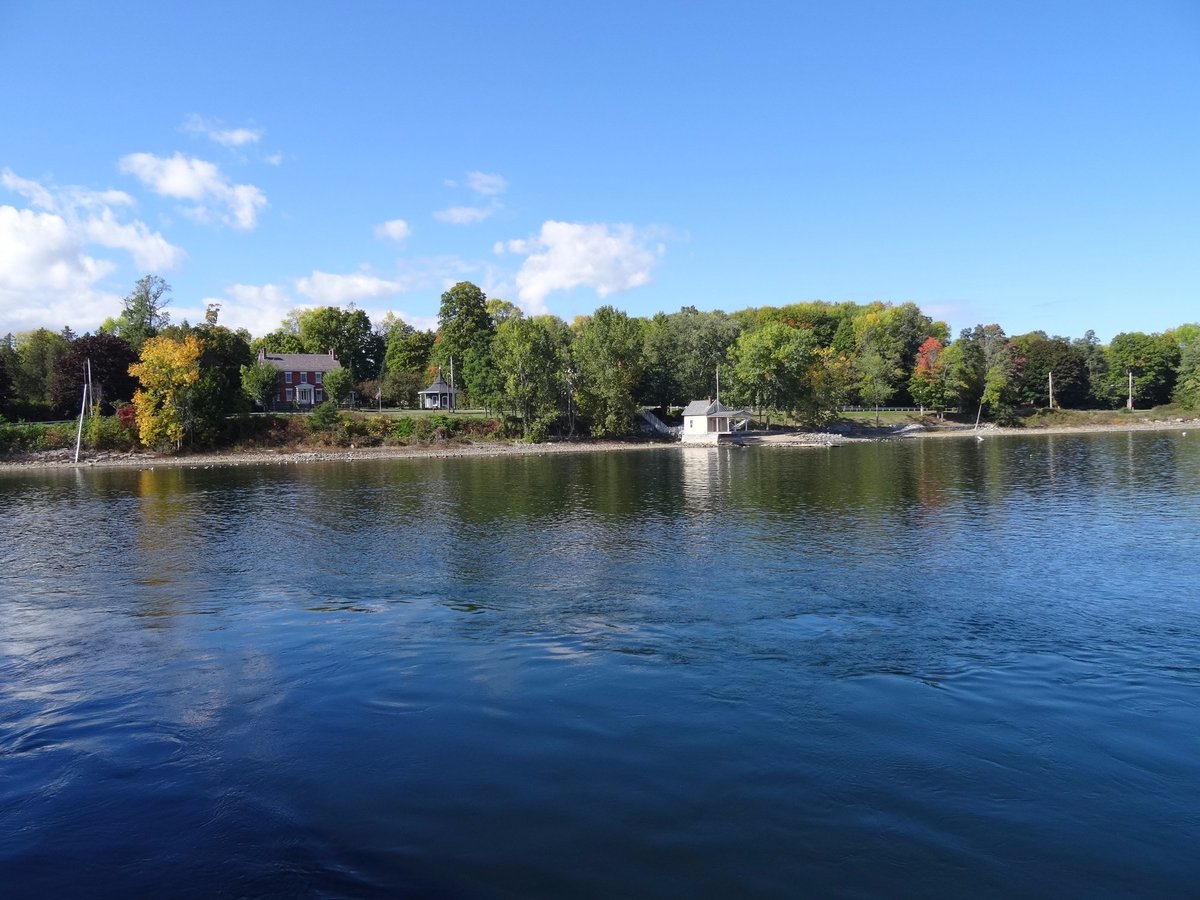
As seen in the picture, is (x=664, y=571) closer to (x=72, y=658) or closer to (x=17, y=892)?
(x=72, y=658)

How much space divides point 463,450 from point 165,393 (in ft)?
91.7

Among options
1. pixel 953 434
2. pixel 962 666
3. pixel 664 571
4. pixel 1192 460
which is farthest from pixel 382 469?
pixel 953 434

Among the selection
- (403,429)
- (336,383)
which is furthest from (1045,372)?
(336,383)

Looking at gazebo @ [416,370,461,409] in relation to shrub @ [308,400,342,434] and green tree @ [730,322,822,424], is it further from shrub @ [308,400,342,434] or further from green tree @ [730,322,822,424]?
green tree @ [730,322,822,424]

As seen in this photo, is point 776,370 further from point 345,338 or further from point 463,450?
point 345,338

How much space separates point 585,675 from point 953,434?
92.3 meters

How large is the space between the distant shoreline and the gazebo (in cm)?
1772

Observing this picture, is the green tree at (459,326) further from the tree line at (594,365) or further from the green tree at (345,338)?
the green tree at (345,338)

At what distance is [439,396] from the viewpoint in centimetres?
9694

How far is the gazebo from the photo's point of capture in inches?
3750

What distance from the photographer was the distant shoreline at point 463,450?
66.2 metres

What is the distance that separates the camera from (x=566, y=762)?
33.3 ft

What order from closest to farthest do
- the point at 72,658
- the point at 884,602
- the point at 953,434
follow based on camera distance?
the point at 72,658 < the point at 884,602 < the point at 953,434

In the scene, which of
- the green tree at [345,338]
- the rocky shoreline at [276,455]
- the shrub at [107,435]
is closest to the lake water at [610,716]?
the rocky shoreline at [276,455]
